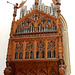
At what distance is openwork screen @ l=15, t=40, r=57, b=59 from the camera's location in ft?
30.0

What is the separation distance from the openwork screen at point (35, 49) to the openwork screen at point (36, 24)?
71 cm

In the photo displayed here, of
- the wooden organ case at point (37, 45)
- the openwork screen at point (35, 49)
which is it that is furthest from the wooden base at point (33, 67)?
the openwork screen at point (35, 49)

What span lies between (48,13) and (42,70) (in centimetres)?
302

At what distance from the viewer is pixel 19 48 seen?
31.2ft

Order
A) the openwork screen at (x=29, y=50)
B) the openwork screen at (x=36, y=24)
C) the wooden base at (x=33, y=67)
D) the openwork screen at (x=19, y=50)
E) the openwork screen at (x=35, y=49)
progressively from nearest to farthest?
the wooden base at (x=33, y=67), the openwork screen at (x=35, y=49), the openwork screen at (x=29, y=50), the openwork screen at (x=19, y=50), the openwork screen at (x=36, y=24)

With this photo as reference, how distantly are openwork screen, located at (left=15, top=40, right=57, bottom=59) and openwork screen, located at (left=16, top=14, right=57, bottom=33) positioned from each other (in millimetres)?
711

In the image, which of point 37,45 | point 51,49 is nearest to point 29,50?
point 37,45

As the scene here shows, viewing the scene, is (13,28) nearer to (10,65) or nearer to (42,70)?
(10,65)

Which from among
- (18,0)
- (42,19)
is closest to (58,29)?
(42,19)

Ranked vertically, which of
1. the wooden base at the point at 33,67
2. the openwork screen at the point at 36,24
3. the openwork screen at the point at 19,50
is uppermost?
the openwork screen at the point at 36,24

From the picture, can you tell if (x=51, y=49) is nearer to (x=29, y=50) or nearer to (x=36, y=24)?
(x=29, y=50)

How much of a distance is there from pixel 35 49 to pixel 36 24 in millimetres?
1416

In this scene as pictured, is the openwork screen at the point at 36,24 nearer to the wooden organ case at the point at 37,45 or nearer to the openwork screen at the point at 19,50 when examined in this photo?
the wooden organ case at the point at 37,45

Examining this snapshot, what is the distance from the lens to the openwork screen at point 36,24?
9.77m
